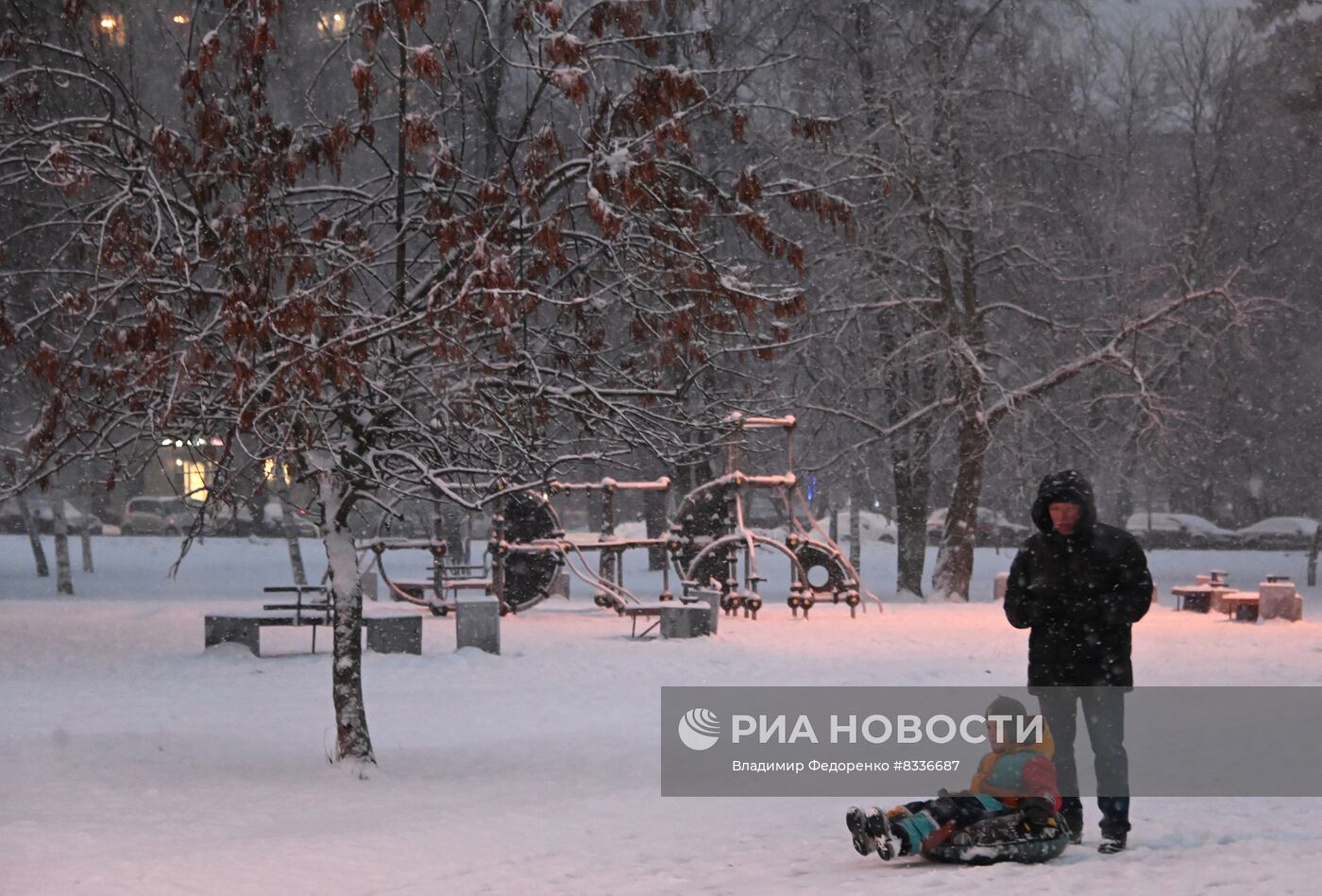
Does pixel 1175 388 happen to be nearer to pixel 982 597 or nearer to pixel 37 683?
pixel 982 597

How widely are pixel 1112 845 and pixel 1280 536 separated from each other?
4772 centimetres

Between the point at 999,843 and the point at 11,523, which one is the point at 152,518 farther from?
the point at 999,843

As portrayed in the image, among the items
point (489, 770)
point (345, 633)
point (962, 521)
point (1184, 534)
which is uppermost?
point (962, 521)

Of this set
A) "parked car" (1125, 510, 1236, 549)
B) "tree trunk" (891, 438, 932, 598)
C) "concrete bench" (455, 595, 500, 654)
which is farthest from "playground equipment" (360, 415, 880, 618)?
"parked car" (1125, 510, 1236, 549)

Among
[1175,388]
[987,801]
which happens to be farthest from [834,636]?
[1175,388]

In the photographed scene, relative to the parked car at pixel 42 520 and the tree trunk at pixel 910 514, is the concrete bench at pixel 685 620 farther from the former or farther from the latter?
the parked car at pixel 42 520

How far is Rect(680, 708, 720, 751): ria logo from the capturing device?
11.6 metres

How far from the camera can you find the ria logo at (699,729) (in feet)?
38.2

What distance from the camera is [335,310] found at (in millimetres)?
9547

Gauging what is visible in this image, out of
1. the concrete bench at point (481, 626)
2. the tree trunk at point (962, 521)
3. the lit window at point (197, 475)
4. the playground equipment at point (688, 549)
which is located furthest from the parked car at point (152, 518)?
the concrete bench at point (481, 626)

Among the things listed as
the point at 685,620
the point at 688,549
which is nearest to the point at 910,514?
the point at 688,549

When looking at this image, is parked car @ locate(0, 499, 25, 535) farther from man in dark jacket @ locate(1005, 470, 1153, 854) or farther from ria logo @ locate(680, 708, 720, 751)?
man in dark jacket @ locate(1005, 470, 1153, 854)

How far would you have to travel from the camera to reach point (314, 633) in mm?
17156

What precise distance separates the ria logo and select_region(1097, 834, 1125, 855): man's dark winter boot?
15.7 feet
